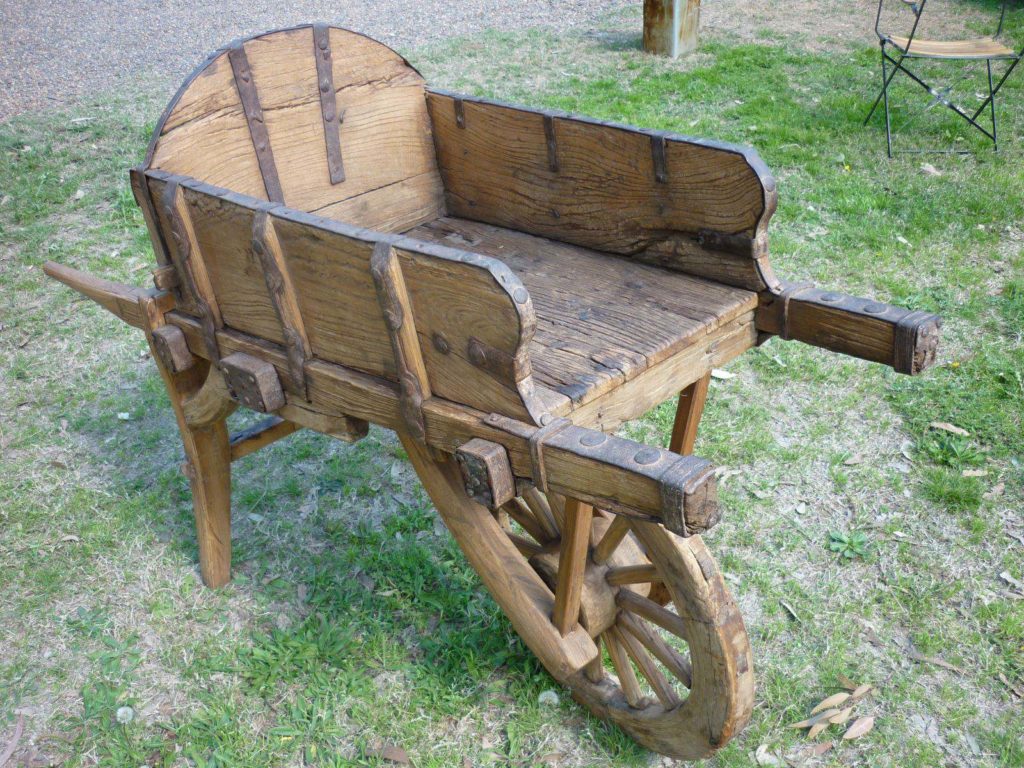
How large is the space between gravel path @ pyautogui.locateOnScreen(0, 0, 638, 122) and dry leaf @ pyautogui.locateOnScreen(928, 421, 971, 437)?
5.69 metres

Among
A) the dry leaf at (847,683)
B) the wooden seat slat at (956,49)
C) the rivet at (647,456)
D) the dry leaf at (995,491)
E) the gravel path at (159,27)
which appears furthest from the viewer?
the gravel path at (159,27)

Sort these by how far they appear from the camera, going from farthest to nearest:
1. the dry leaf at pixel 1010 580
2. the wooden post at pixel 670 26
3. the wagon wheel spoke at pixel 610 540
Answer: the wooden post at pixel 670 26 < the dry leaf at pixel 1010 580 < the wagon wheel spoke at pixel 610 540

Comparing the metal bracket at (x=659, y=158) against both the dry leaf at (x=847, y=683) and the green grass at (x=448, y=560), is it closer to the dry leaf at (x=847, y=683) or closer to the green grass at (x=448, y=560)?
the green grass at (x=448, y=560)

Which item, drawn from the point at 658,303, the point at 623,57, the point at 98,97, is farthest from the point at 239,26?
the point at 658,303

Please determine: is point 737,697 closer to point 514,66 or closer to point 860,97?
point 860,97

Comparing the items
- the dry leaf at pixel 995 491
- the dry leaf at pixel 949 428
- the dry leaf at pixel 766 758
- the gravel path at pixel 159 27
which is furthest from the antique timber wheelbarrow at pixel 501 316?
the gravel path at pixel 159 27

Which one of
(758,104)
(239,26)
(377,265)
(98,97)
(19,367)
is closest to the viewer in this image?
(377,265)

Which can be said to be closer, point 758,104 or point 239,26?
point 758,104

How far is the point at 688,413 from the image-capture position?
98.2 inches

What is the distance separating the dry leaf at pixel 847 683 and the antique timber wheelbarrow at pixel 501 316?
17.0 inches

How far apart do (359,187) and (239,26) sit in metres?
6.37

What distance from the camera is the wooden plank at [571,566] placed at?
219cm

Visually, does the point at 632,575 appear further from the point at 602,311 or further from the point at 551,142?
the point at 551,142

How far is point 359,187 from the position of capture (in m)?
2.87
